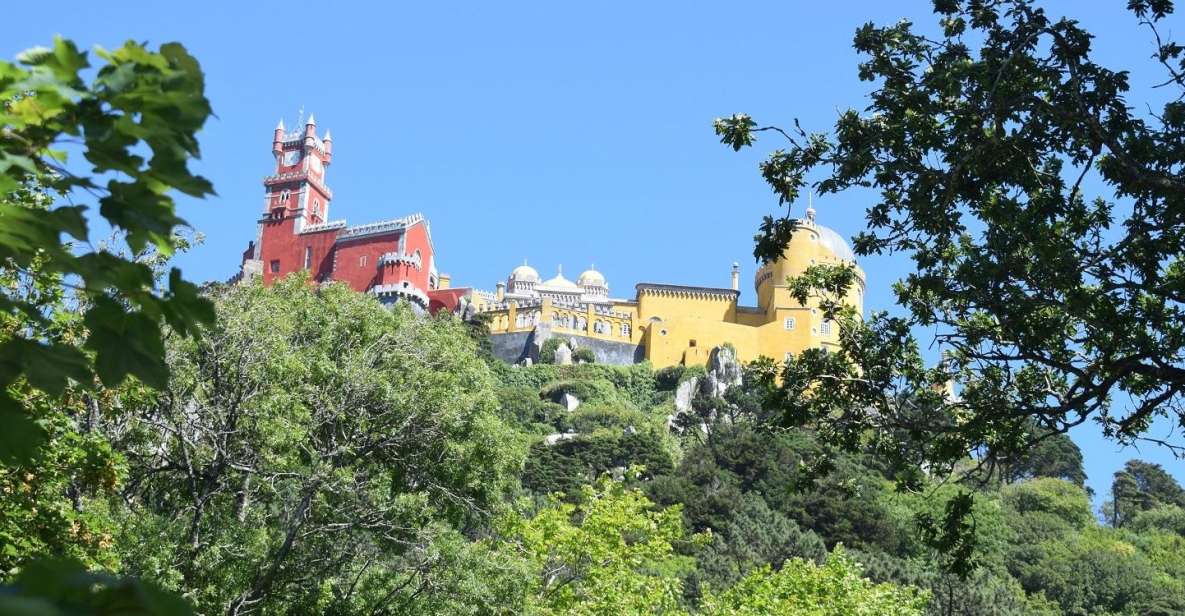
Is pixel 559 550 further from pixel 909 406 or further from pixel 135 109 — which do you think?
pixel 135 109

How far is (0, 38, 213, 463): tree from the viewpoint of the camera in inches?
95.4

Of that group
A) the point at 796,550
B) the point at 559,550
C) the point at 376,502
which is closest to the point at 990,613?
the point at 796,550

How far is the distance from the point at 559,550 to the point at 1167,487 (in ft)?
197

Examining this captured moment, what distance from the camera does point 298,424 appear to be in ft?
57.5

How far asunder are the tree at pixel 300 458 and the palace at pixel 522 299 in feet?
142

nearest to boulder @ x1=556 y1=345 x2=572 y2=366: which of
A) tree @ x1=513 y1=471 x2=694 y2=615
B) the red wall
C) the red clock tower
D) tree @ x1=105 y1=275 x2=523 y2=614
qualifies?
the red clock tower

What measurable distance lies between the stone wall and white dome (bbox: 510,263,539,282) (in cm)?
1855

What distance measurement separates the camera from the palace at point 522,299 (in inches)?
2574

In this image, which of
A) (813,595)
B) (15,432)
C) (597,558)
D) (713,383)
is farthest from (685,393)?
(15,432)

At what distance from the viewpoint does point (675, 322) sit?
68.3m

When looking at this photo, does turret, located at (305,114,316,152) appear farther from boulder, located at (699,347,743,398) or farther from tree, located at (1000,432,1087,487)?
tree, located at (1000,432,1087,487)

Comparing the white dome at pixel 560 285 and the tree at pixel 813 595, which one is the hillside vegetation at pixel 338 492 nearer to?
the tree at pixel 813 595

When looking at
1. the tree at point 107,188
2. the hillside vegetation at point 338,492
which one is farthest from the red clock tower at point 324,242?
the tree at point 107,188

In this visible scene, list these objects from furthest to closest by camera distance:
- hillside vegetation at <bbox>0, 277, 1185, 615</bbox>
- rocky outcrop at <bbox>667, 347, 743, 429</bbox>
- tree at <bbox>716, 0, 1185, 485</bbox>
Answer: rocky outcrop at <bbox>667, 347, 743, 429</bbox>, hillside vegetation at <bbox>0, 277, 1185, 615</bbox>, tree at <bbox>716, 0, 1185, 485</bbox>
